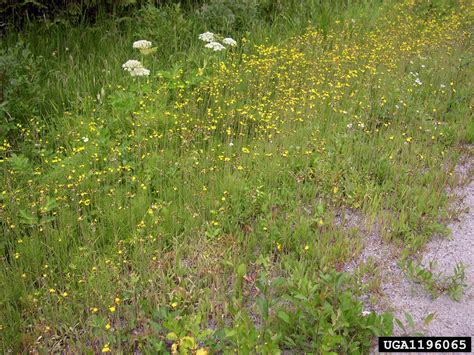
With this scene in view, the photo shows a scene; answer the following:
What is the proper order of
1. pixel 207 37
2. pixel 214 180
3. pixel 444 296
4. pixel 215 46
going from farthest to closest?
1. pixel 207 37
2. pixel 215 46
3. pixel 214 180
4. pixel 444 296

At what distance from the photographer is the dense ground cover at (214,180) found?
317cm

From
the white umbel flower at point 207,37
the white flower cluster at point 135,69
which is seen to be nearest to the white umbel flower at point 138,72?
the white flower cluster at point 135,69

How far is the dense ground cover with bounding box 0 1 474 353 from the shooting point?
10.4 ft

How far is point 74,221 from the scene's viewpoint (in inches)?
155

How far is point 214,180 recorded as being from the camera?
4.44 meters

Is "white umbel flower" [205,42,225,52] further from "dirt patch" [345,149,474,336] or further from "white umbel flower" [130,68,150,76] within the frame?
"dirt patch" [345,149,474,336]

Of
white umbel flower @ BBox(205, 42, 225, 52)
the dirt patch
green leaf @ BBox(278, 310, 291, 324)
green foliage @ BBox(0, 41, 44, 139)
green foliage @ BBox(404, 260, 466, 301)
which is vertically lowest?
the dirt patch

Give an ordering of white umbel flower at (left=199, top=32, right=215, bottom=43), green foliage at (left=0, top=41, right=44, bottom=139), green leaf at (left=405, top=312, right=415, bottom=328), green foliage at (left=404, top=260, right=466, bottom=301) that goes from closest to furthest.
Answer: green leaf at (left=405, top=312, right=415, bottom=328) < green foliage at (left=404, top=260, right=466, bottom=301) < green foliage at (left=0, top=41, right=44, bottom=139) < white umbel flower at (left=199, top=32, right=215, bottom=43)

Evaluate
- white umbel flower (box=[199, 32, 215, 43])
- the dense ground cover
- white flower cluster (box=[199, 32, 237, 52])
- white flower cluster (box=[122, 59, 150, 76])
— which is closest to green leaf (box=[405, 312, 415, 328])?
the dense ground cover

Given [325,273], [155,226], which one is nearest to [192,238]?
[155,226]

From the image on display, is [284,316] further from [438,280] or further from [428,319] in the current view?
[438,280]

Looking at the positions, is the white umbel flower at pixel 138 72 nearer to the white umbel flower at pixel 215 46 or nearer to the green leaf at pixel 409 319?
the white umbel flower at pixel 215 46

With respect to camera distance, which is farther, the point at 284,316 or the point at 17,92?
the point at 17,92

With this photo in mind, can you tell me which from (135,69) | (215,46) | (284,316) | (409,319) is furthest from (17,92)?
(409,319)
